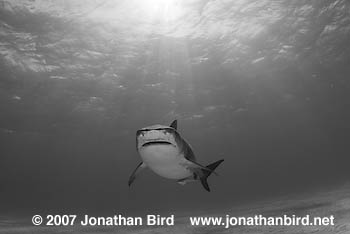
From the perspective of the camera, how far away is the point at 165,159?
474 cm

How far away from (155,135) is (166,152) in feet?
1.72

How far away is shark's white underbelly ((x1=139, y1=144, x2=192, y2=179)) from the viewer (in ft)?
14.7

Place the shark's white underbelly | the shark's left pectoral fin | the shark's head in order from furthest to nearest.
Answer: the shark's left pectoral fin → the shark's white underbelly → the shark's head

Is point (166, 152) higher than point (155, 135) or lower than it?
lower

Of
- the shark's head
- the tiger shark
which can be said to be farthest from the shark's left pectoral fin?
the shark's head

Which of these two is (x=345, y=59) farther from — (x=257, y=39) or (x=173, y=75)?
(x=173, y=75)

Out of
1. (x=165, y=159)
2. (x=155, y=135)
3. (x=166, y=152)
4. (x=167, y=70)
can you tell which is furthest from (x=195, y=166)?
(x=167, y=70)

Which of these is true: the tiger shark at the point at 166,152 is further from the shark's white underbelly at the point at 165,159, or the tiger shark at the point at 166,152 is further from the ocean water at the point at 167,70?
the ocean water at the point at 167,70

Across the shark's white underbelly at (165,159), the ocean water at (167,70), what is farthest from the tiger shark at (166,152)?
the ocean water at (167,70)

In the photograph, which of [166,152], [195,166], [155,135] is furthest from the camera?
[195,166]

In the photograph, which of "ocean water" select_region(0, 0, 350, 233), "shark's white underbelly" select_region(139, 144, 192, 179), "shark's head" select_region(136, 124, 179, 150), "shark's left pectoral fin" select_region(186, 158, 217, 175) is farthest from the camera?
"ocean water" select_region(0, 0, 350, 233)

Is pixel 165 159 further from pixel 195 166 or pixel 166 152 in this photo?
pixel 195 166

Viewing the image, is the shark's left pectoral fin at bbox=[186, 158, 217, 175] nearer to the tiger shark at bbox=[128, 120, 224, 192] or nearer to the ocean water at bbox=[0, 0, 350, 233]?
the tiger shark at bbox=[128, 120, 224, 192]

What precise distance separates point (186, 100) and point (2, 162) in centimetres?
4629
